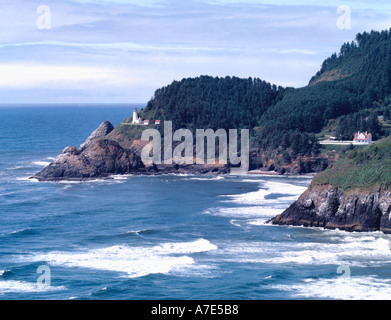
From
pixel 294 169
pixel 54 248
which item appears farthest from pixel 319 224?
pixel 294 169

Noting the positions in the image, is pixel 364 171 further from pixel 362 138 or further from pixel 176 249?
pixel 362 138

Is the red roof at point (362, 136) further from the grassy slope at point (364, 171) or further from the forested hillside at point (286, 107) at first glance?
the grassy slope at point (364, 171)

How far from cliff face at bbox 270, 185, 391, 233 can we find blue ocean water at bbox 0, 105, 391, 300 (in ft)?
5.69

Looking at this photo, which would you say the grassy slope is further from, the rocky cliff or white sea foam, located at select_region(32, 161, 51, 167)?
white sea foam, located at select_region(32, 161, 51, 167)

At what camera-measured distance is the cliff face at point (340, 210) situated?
71.6m

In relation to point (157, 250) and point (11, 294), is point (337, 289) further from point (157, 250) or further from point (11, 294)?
Answer: point (11, 294)

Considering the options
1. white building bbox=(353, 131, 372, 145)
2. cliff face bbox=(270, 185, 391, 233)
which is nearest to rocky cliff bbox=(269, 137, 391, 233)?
cliff face bbox=(270, 185, 391, 233)

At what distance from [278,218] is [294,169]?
51481 mm

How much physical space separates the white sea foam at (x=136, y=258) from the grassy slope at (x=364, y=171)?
1842cm

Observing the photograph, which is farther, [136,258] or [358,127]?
[358,127]

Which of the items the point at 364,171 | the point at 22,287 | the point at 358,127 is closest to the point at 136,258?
the point at 22,287

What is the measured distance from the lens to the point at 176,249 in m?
66.5

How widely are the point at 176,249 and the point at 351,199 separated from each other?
21409mm

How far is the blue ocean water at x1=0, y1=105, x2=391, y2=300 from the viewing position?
173ft
